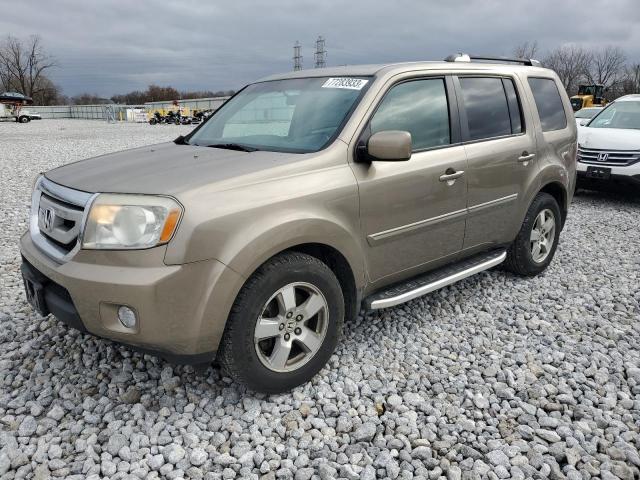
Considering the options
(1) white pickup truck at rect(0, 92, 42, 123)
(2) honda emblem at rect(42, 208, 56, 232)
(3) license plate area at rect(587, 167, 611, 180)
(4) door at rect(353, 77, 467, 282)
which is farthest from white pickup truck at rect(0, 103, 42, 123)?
(4) door at rect(353, 77, 467, 282)

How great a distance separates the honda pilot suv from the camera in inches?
95.6

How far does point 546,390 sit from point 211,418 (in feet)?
6.17

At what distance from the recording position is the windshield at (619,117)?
886 cm

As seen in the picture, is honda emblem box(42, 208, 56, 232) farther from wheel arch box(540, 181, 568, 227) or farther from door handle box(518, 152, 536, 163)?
wheel arch box(540, 181, 568, 227)

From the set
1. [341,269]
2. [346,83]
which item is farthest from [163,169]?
[346,83]

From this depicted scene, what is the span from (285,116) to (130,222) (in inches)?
56.9

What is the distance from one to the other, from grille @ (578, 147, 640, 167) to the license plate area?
11cm

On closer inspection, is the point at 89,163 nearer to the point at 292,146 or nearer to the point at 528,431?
the point at 292,146

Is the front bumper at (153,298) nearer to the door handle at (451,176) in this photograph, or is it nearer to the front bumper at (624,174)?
the door handle at (451,176)

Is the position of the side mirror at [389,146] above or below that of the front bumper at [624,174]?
above

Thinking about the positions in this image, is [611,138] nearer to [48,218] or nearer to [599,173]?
[599,173]

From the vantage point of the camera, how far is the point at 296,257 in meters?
2.78

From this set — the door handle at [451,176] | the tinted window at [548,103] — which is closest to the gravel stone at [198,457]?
the door handle at [451,176]

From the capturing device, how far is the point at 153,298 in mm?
2350
